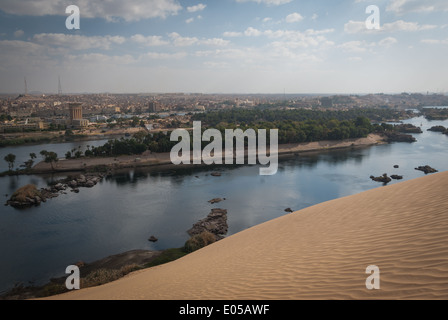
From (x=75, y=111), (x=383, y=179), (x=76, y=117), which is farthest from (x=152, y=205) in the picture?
(x=76, y=117)

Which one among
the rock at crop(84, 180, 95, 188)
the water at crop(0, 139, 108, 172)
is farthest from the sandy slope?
the water at crop(0, 139, 108, 172)

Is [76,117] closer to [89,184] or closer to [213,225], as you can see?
[89,184]

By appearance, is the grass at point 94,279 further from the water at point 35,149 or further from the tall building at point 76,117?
the tall building at point 76,117

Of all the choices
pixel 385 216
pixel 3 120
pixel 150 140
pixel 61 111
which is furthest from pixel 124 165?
pixel 61 111

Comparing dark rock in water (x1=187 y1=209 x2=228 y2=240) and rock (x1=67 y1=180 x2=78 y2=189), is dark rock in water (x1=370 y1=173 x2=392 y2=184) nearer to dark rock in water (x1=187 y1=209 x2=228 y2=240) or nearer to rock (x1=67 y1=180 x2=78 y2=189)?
dark rock in water (x1=187 y1=209 x2=228 y2=240)

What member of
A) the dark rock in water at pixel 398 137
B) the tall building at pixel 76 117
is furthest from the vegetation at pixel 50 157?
the dark rock in water at pixel 398 137
